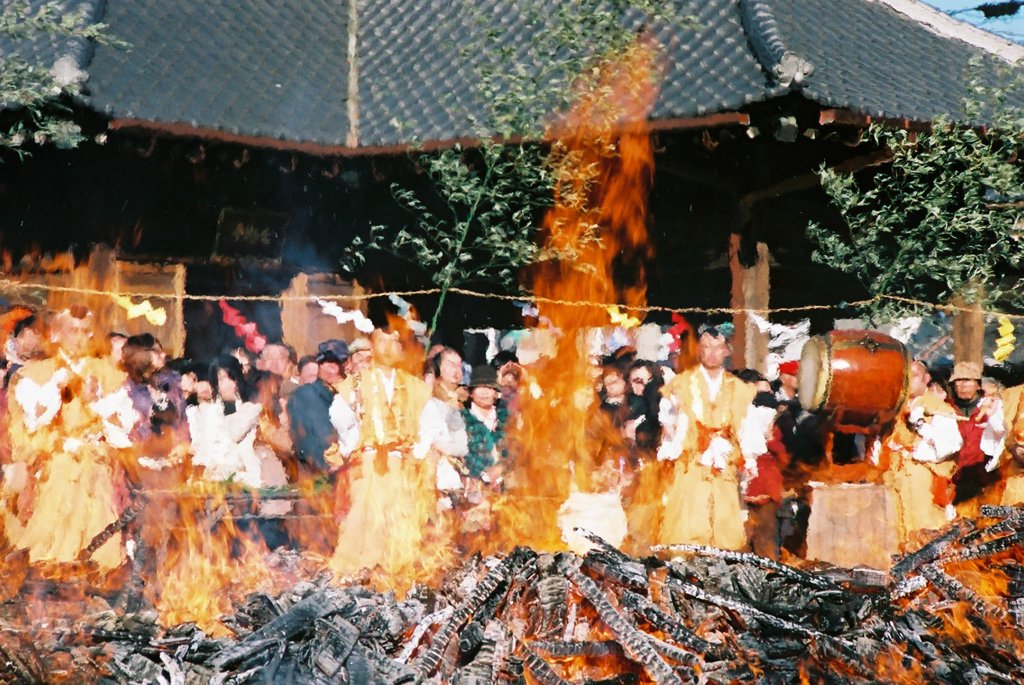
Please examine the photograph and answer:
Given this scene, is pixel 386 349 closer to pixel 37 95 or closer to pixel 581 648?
pixel 581 648

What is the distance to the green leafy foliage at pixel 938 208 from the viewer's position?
9.88 meters

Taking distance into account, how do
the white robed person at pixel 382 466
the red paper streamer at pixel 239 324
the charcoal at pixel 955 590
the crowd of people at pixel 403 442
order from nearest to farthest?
1. the charcoal at pixel 955 590
2. the white robed person at pixel 382 466
3. the crowd of people at pixel 403 442
4. the red paper streamer at pixel 239 324

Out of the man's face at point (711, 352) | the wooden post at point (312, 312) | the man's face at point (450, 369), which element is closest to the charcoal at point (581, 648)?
the man's face at point (711, 352)

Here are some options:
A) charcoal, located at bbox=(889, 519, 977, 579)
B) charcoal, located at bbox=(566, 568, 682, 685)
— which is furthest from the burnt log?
charcoal, located at bbox=(889, 519, 977, 579)

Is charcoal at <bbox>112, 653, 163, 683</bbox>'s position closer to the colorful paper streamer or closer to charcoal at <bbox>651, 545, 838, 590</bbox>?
charcoal at <bbox>651, 545, 838, 590</bbox>

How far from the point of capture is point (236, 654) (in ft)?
17.4

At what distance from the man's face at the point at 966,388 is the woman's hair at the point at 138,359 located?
5996 millimetres

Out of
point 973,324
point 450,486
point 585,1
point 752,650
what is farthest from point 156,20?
point 752,650

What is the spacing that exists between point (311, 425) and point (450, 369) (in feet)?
3.65

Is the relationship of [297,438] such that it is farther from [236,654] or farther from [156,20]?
[156,20]

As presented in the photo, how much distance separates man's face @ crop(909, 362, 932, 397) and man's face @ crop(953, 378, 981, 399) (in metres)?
0.28

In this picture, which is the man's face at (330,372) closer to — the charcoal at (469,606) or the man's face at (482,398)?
the man's face at (482,398)

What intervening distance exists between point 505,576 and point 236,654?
129 centimetres

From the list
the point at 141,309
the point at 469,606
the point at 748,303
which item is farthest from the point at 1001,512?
the point at 141,309
